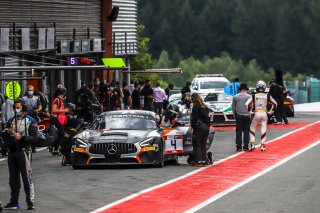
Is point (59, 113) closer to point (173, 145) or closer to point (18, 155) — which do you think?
point (173, 145)

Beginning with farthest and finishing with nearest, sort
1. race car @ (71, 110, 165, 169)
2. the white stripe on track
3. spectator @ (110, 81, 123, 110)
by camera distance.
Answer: spectator @ (110, 81, 123, 110) → race car @ (71, 110, 165, 169) → the white stripe on track

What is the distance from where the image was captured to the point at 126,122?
26156 mm

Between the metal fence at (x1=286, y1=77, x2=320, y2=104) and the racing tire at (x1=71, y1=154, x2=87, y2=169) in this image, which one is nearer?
the racing tire at (x1=71, y1=154, x2=87, y2=169)

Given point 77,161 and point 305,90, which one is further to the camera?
point 305,90

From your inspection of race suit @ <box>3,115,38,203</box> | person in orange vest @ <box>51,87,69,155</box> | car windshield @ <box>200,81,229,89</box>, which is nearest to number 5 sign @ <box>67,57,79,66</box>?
person in orange vest @ <box>51,87,69,155</box>

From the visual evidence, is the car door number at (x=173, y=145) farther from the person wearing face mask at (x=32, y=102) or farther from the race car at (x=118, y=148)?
the person wearing face mask at (x=32, y=102)

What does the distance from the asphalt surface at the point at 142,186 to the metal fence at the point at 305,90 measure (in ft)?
148

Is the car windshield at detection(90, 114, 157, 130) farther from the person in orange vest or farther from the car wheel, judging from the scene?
the person in orange vest

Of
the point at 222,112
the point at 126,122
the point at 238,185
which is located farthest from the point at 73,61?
the point at 238,185

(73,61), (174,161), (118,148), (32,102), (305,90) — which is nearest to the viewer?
(118,148)

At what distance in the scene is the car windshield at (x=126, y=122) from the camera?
2598cm

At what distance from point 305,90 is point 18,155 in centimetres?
5991

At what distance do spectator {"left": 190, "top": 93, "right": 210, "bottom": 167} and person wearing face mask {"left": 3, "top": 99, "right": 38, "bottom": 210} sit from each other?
8.13 meters

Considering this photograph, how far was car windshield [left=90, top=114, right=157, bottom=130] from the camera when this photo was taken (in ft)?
85.3
